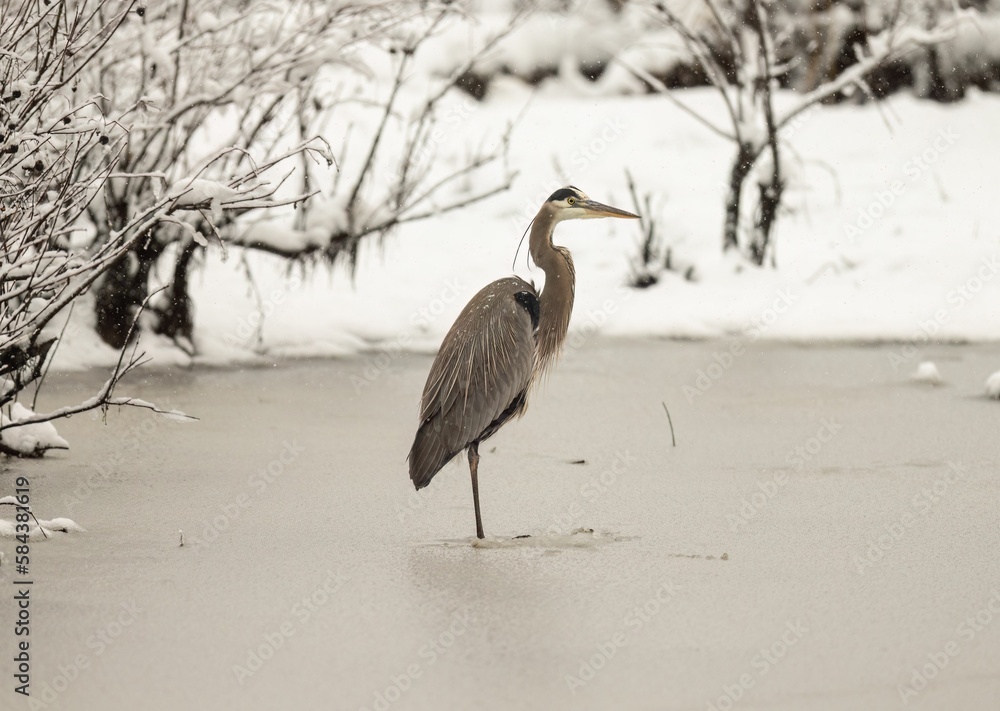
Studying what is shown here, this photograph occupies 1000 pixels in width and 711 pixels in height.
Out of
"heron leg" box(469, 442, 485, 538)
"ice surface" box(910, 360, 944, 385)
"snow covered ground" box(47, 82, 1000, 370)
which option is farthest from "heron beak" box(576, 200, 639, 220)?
"snow covered ground" box(47, 82, 1000, 370)

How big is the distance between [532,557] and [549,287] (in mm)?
1142

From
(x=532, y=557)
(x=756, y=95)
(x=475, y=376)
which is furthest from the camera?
(x=756, y=95)

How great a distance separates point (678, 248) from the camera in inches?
392

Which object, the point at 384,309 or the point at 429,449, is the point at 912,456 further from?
the point at 384,309

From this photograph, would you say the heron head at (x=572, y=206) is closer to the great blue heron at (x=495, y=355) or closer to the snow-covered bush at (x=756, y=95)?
the great blue heron at (x=495, y=355)

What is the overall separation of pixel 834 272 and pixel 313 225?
4.01 metres

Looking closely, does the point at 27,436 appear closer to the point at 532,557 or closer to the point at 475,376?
the point at 475,376

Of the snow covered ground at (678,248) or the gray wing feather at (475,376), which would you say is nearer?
the gray wing feather at (475,376)

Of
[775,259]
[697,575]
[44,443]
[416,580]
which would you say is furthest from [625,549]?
[775,259]

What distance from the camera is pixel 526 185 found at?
448 inches

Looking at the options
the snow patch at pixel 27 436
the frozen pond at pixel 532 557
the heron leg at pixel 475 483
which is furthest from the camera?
the snow patch at pixel 27 436

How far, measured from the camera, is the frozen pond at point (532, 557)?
3000 millimetres

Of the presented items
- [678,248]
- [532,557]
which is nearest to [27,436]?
[532,557]

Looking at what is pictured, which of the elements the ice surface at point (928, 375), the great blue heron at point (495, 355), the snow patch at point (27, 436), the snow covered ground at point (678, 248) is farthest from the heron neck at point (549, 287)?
the snow covered ground at point (678, 248)
